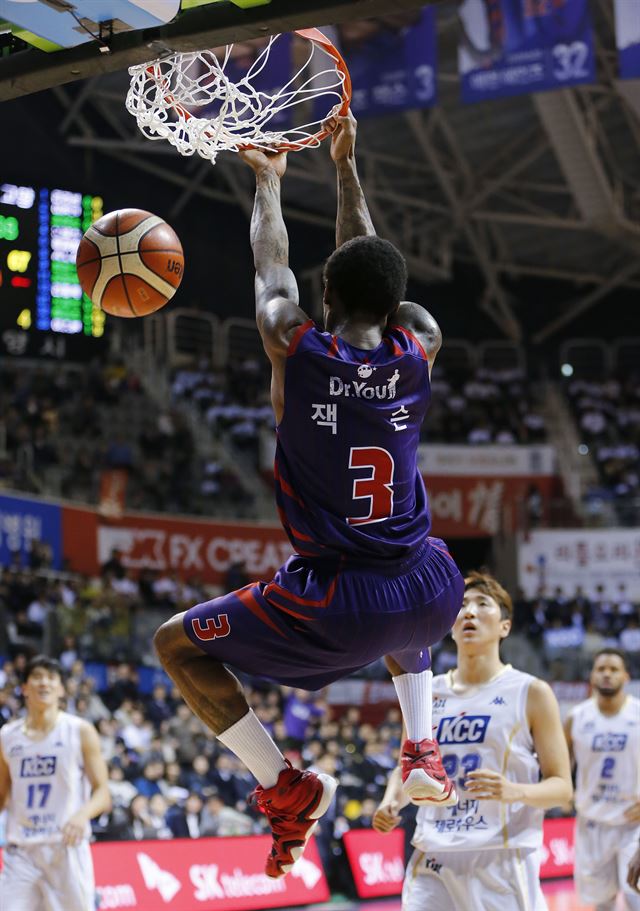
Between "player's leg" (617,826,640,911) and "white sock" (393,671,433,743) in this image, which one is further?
"player's leg" (617,826,640,911)

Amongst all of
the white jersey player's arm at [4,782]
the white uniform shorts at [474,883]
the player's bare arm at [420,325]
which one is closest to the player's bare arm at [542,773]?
the white uniform shorts at [474,883]

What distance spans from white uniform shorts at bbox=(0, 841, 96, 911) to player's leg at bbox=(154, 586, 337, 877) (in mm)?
3889

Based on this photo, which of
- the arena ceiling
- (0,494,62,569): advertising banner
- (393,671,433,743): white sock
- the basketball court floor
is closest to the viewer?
(393,671,433,743): white sock

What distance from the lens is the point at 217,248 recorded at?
2889 cm

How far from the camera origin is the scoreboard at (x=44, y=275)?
10828 mm

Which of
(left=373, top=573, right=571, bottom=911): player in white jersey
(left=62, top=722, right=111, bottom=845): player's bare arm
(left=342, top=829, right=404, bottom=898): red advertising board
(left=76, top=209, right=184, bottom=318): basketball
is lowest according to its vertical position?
(left=342, top=829, right=404, bottom=898): red advertising board

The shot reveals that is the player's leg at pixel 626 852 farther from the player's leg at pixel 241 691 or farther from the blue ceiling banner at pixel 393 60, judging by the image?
the blue ceiling banner at pixel 393 60

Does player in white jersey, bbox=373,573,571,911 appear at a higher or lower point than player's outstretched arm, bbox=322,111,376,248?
lower

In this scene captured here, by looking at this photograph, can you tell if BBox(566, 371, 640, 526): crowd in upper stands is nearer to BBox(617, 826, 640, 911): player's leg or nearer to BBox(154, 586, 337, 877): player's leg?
BBox(617, 826, 640, 911): player's leg

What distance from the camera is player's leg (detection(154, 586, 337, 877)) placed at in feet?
13.0

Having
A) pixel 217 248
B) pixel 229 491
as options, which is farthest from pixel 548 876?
pixel 217 248

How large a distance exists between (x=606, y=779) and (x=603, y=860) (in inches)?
21.3

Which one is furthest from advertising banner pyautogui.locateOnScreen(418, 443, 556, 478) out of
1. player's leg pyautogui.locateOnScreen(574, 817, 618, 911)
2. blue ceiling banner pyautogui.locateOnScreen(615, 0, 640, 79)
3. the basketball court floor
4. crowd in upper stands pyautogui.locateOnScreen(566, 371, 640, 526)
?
player's leg pyautogui.locateOnScreen(574, 817, 618, 911)

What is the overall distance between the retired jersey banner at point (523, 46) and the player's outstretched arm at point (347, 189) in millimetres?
11503
